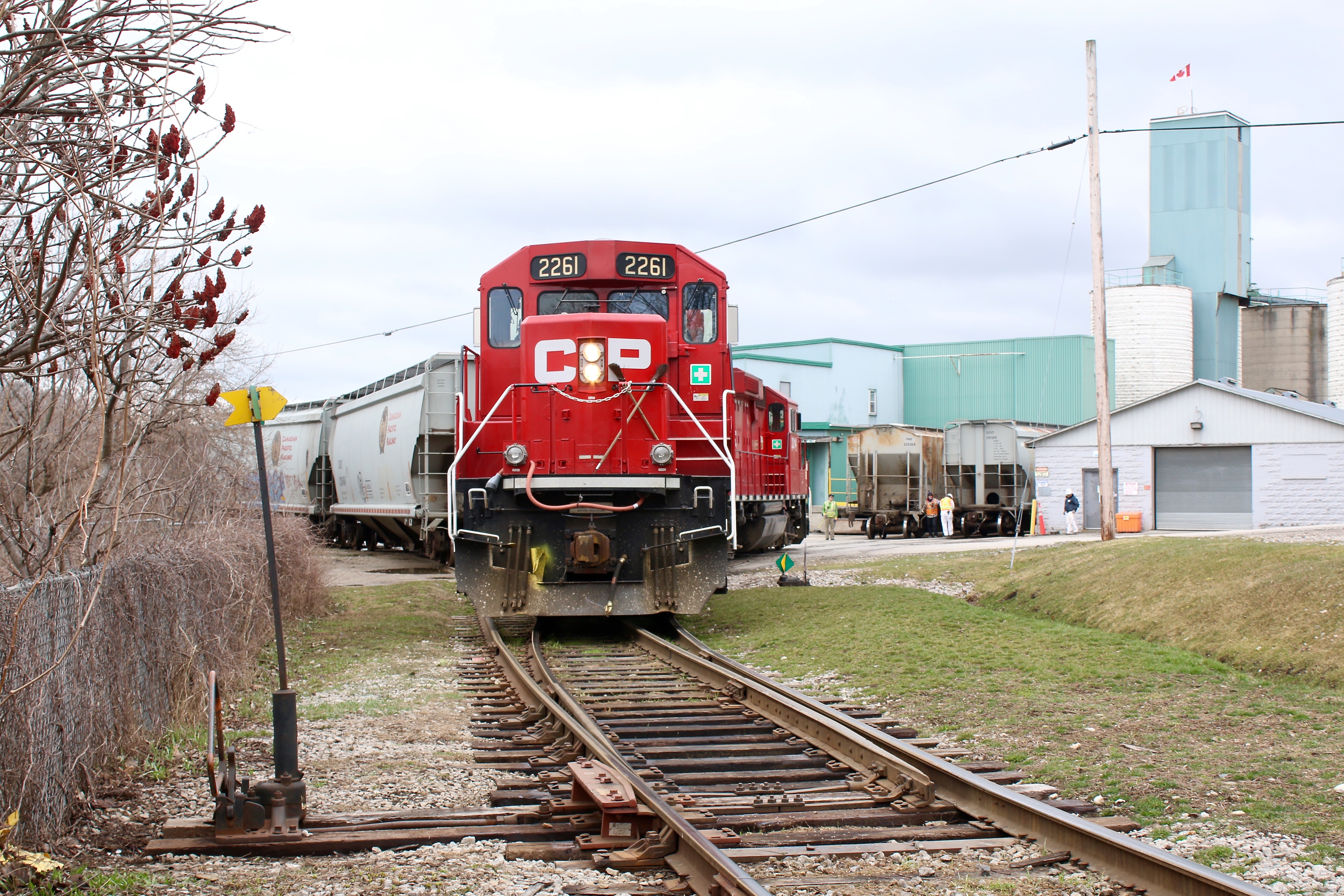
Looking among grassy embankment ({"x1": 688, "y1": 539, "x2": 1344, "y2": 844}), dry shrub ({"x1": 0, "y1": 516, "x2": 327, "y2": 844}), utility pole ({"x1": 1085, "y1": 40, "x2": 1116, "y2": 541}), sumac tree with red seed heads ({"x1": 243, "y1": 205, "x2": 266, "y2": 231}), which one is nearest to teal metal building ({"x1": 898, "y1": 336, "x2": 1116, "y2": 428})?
utility pole ({"x1": 1085, "y1": 40, "x2": 1116, "y2": 541})

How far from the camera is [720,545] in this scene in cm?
1228

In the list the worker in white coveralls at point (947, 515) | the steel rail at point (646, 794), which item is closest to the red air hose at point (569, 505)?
the steel rail at point (646, 794)

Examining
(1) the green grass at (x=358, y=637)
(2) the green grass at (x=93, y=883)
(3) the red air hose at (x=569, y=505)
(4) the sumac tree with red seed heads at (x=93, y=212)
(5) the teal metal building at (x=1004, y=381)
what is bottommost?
(1) the green grass at (x=358, y=637)

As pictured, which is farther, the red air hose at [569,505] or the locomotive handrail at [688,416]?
the locomotive handrail at [688,416]

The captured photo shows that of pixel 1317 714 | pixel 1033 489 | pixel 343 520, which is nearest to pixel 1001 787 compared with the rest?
pixel 1317 714

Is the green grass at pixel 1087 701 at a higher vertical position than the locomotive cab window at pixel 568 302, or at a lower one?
lower

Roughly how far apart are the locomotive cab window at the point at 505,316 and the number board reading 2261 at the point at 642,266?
3.95 ft

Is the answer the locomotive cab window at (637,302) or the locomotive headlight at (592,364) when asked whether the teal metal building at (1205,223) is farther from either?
the locomotive headlight at (592,364)

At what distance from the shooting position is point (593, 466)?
12117mm

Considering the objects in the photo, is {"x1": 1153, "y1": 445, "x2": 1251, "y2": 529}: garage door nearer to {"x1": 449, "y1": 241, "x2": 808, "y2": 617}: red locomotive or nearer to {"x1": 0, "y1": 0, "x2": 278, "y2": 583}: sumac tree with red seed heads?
{"x1": 449, "y1": 241, "x2": 808, "y2": 617}: red locomotive

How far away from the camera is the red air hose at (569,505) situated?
1162 cm

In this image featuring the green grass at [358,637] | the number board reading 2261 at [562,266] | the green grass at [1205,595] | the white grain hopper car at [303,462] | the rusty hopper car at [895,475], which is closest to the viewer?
the green grass at [358,637]

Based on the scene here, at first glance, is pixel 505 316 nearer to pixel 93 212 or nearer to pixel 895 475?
pixel 93 212

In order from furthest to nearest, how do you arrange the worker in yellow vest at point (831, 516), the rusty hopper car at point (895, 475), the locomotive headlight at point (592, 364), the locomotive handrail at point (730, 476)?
the worker in yellow vest at point (831, 516), the rusty hopper car at point (895, 475), the locomotive headlight at point (592, 364), the locomotive handrail at point (730, 476)
